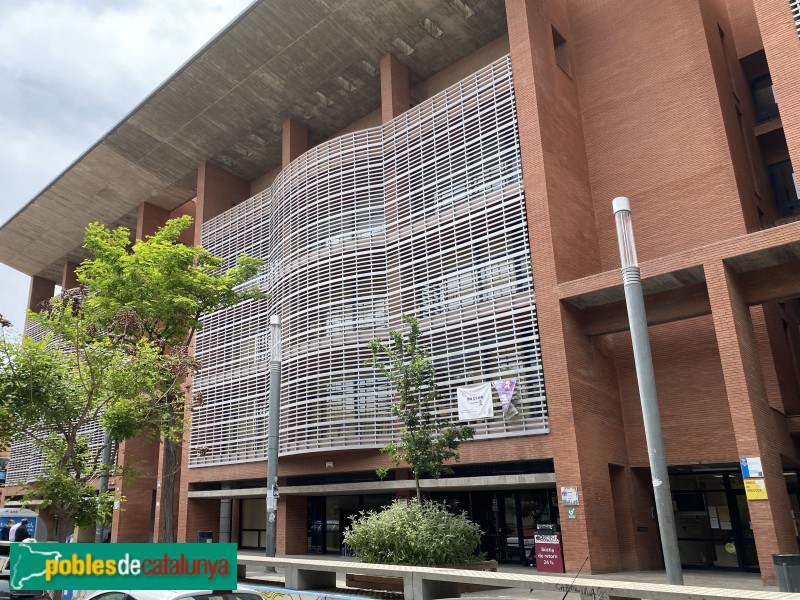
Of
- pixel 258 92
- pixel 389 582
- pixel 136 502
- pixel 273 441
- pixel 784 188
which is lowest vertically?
pixel 389 582

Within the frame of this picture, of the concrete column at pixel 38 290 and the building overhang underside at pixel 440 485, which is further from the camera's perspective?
the concrete column at pixel 38 290

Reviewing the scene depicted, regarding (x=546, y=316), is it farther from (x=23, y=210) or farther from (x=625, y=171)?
(x=23, y=210)

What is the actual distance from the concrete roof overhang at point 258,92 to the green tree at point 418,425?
13150 mm

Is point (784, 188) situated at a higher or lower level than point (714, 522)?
higher

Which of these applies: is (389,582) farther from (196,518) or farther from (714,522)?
(196,518)

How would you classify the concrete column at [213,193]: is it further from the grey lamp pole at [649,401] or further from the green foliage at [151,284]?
the grey lamp pole at [649,401]

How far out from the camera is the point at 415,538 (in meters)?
14.6

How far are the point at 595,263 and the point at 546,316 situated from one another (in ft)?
12.2

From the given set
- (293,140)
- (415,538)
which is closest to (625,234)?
(415,538)

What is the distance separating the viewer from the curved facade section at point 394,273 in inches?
798

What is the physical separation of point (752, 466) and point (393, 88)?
18.8 meters

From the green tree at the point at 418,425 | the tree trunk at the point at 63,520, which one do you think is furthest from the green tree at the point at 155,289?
the green tree at the point at 418,425


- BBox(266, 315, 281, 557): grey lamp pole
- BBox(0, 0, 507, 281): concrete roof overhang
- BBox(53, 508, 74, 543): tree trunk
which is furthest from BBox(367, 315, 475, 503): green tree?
BBox(0, 0, 507, 281): concrete roof overhang

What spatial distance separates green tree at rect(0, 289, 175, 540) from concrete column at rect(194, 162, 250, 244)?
1985 cm
